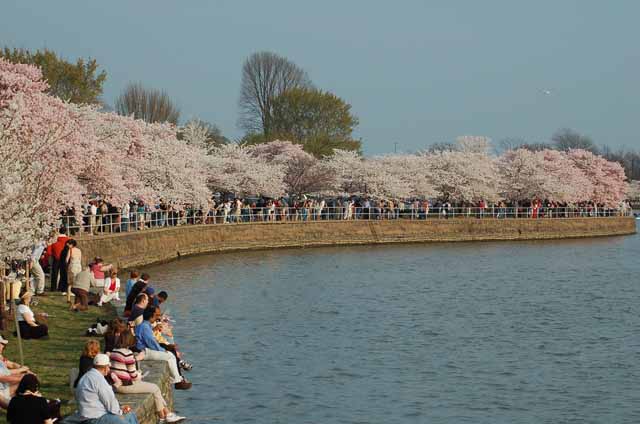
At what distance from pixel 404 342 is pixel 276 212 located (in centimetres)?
3843

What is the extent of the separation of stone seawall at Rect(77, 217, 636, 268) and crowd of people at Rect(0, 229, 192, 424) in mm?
9943

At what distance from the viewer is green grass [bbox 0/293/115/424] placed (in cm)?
1644

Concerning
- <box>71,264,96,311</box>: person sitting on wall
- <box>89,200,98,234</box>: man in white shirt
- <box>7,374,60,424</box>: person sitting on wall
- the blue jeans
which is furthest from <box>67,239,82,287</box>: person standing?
<box>7,374,60,424</box>: person sitting on wall

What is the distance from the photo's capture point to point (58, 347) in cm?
2011

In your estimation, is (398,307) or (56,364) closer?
(56,364)

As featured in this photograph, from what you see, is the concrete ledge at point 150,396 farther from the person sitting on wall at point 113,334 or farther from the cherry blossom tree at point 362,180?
the cherry blossom tree at point 362,180

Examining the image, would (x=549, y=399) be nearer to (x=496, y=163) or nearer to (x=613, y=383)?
(x=613, y=383)

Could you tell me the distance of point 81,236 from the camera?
39031 millimetres

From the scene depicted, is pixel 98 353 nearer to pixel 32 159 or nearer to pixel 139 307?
pixel 139 307

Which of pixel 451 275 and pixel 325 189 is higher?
pixel 325 189

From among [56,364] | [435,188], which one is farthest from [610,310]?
[435,188]

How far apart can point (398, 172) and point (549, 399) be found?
62.1 m

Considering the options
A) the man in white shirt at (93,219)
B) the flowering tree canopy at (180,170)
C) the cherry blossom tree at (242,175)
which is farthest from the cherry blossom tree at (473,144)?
the man in white shirt at (93,219)

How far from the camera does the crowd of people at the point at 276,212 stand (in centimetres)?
4362
